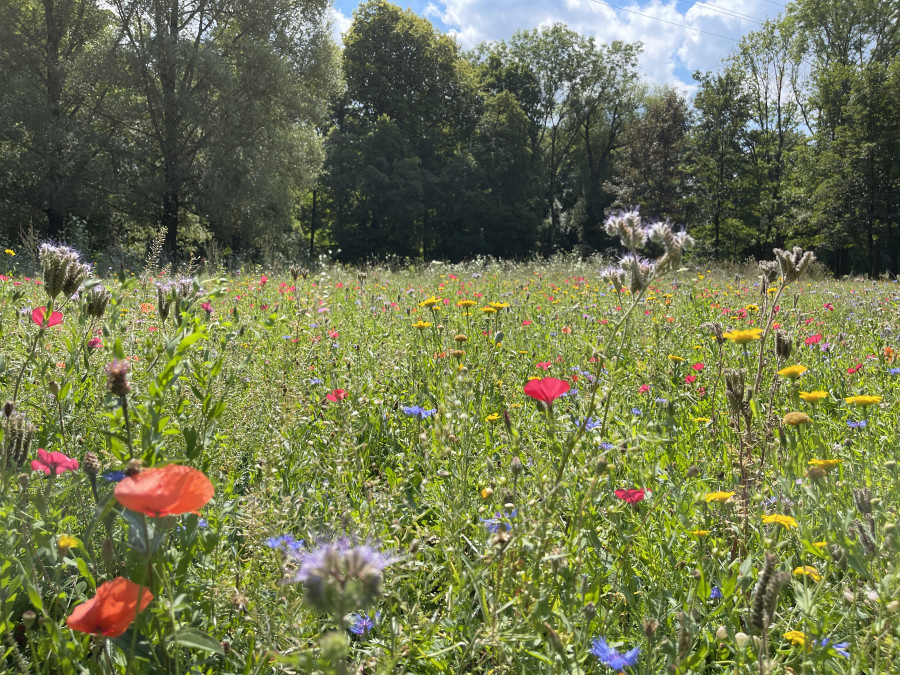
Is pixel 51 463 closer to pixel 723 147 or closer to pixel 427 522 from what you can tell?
pixel 427 522

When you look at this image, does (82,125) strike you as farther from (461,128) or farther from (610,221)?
(461,128)

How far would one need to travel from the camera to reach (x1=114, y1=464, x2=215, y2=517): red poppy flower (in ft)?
2.19

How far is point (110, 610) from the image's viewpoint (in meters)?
0.78

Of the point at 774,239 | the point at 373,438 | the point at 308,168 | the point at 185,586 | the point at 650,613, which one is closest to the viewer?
the point at 185,586

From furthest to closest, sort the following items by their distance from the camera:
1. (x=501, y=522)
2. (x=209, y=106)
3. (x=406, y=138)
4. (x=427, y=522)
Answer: (x=406, y=138), (x=209, y=106), (x=427, y=522), (x=501, y=522)

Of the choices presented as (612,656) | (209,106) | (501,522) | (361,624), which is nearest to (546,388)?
(501,522)

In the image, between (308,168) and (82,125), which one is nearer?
(82,125)

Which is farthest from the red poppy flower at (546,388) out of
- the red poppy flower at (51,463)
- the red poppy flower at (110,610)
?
the red poppy flower at (51,463)

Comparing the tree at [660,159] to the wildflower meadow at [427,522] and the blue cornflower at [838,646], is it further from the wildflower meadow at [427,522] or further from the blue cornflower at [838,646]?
the blue cornflower at [838,646]

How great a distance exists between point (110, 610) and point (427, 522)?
1.17 meters

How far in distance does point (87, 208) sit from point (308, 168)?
6563mm

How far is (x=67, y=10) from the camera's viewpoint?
15.4 meters

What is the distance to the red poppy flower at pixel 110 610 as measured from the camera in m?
0.77

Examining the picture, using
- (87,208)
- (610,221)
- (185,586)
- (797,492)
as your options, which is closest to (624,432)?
(797,492)
